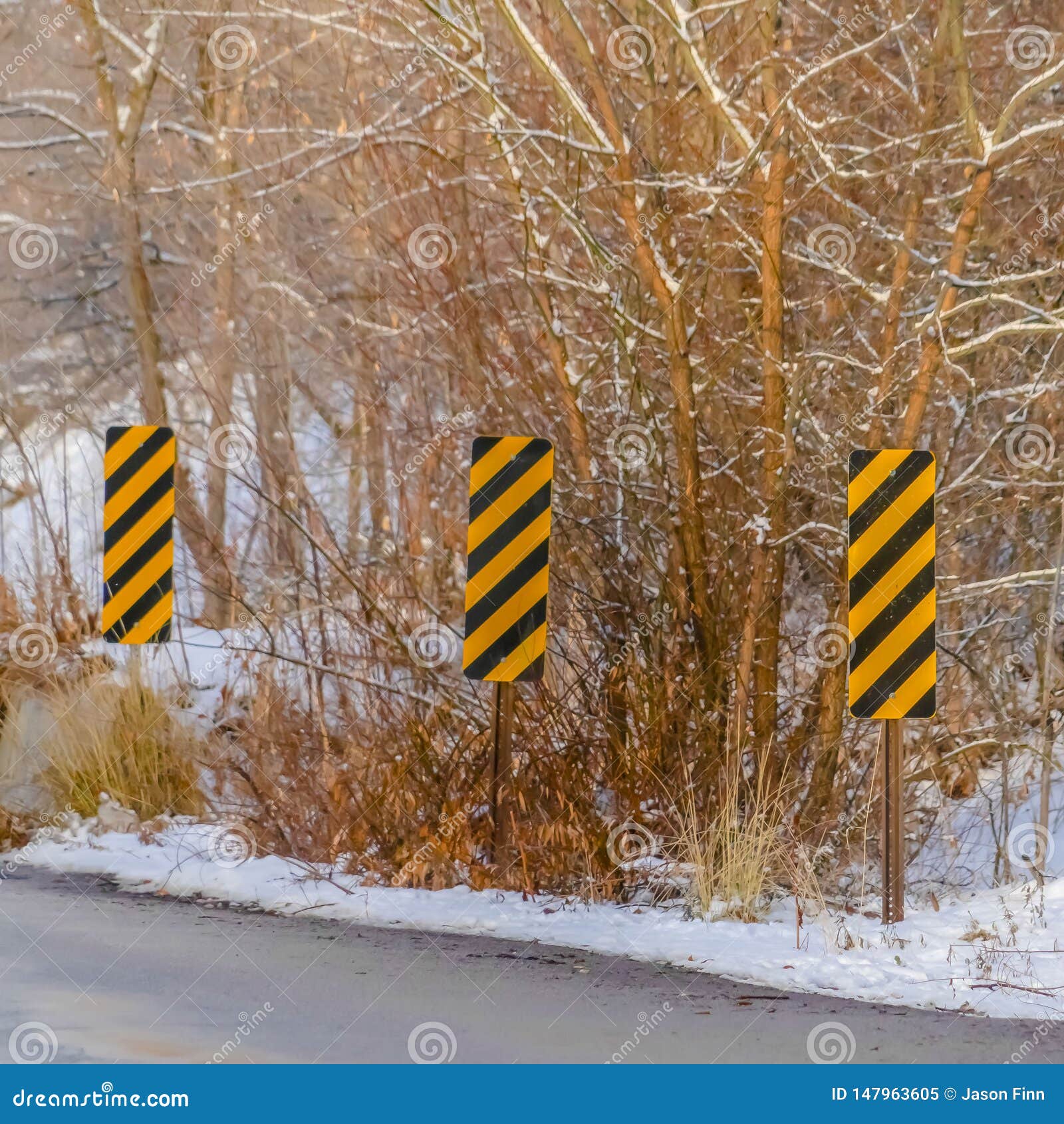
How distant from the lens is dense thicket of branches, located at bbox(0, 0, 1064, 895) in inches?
317

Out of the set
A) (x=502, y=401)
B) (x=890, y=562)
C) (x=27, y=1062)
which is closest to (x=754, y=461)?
(x=502, y=401)

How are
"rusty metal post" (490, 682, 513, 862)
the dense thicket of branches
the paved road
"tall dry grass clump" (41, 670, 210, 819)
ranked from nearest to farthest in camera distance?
1. the paved road
2. "rusty metal post" (490, 682, 513, 862)
3. the dense thicket of branches
4. "tall dry grass clump" (41, 670, 210, 819)

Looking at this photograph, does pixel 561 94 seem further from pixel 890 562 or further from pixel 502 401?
pixel 890 562

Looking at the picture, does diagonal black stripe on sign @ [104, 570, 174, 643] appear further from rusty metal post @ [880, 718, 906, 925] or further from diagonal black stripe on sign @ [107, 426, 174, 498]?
rusty metal post @ [880, 718, 906, 925]

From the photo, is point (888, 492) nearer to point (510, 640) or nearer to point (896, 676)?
point (896, 676)

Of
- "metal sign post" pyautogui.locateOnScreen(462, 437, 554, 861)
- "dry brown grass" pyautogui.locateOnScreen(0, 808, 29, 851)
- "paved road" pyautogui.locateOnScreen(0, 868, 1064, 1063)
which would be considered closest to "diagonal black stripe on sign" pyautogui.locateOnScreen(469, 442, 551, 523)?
"metal sign post" pyautogui.locateOnScreen(462, 437, 554, 861)

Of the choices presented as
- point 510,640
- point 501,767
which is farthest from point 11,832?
point 510,640

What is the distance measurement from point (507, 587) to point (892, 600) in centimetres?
180

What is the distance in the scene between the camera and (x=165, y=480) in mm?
8844

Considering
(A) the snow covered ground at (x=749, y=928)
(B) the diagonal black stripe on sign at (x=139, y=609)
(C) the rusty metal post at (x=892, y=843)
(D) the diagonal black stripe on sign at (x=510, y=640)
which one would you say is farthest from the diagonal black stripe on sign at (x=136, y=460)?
(C) the rusty metal post at (x=892, y=843)

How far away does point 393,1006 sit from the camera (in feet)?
18.6

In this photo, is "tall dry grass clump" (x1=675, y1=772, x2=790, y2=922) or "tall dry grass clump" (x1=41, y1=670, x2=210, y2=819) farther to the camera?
"tall dry grass clump" (x1=41, y1=670, x2=210, y2=819)

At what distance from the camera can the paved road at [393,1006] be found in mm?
5141

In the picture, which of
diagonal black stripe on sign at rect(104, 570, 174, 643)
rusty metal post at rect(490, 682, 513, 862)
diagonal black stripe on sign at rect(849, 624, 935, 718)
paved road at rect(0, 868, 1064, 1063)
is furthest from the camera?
diagonal black stripe on sign at rect(104, 570, 174, 643)
